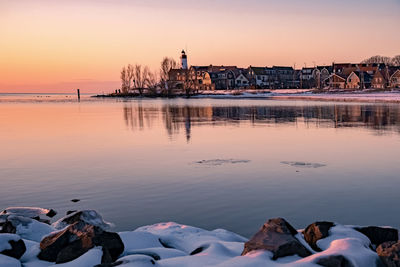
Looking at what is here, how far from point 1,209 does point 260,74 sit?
132 metres

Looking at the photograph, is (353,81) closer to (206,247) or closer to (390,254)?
(390,254)

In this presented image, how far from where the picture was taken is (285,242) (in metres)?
4.88

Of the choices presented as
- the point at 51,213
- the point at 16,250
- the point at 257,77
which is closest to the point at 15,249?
the point at 16,250

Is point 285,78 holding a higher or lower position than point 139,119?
higher

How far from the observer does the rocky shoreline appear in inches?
182

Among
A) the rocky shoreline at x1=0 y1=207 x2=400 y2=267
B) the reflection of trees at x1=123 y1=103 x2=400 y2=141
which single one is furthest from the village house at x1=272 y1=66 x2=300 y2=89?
the rocky shoreline at x1=0 y1=207 x2=400 y2=267

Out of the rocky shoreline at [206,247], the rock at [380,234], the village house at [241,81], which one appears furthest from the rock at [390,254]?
the village house at [241,81]

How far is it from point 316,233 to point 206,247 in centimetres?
159

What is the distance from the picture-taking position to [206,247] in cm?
527

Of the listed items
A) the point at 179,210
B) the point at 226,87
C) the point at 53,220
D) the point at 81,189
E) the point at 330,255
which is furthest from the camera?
the point at 226,87

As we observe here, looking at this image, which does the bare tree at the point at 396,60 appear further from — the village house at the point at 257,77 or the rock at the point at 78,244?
the rock at the point at 78,244

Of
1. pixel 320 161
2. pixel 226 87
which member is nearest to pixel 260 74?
pixel 226 87

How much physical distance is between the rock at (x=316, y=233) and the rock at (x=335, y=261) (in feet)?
2.53

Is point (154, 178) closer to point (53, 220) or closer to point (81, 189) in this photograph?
point (81, 189)
